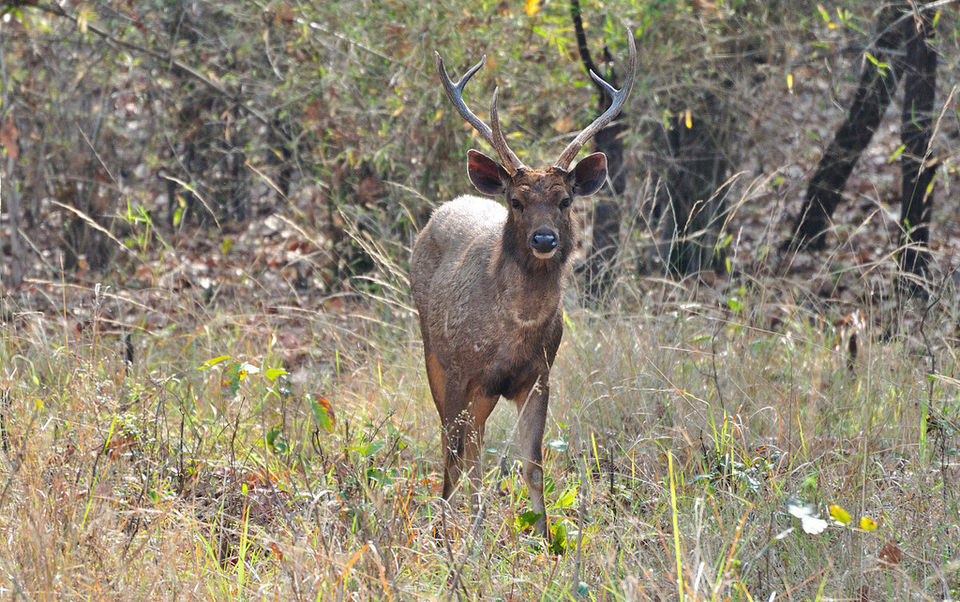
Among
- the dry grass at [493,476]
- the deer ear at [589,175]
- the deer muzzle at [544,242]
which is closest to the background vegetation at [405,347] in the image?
the dry grass at [493,476]

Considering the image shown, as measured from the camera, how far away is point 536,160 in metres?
8.55

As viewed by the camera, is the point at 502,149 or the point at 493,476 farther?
the point at 493,476

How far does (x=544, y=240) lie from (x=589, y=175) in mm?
673

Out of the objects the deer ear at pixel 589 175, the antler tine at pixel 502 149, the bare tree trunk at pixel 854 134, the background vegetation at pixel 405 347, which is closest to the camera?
the background vegetation at pixel 405 347

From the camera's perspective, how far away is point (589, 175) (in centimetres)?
547

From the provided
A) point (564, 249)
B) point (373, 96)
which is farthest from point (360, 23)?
point (564, 249)

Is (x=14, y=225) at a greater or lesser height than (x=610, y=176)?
lesser

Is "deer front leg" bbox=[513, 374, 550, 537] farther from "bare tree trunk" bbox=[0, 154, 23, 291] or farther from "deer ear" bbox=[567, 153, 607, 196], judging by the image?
"bare tree trunk" bbox=[0, 154, 23, 291]

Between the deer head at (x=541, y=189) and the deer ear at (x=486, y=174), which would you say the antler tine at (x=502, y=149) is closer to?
the deer head at (x=541, y=189)

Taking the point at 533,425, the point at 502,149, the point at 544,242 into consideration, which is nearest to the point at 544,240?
the point at 544,242

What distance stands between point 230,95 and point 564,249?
5090 millimetres

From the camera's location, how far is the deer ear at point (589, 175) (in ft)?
17.7

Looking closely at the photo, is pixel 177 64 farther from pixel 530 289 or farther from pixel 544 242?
pixel 544 242

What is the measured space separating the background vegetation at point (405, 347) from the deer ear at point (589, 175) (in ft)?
3.06
